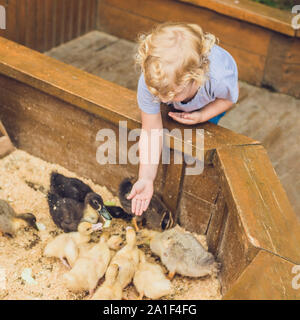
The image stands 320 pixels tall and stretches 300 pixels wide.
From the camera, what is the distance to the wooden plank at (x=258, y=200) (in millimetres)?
1611

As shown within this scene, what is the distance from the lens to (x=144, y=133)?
2.02m

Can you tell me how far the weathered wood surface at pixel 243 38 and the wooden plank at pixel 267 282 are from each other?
75.6 inches

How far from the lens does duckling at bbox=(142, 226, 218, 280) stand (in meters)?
2.06

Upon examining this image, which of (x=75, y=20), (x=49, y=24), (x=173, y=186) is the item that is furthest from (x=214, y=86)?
(x=75, y=20)

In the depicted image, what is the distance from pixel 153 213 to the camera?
7.53 feet

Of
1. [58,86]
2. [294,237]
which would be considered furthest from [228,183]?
[58,86]

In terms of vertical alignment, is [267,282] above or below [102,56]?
above

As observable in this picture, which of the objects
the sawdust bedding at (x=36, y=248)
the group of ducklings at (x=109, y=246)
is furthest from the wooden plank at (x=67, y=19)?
the group of ducklings at (x=109, y=246)

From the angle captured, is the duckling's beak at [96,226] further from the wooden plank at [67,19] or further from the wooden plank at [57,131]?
the wooden plank at [67,19]

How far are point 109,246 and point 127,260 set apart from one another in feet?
0.58

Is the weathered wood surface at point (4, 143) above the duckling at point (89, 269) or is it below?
above

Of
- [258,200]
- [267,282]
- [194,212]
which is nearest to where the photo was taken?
[267,282]

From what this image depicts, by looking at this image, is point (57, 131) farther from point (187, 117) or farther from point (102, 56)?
point (102, 56)

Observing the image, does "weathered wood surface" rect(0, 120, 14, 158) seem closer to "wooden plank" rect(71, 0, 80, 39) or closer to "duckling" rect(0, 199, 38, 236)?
"duckling" rect(0, 199, 38, 236)
